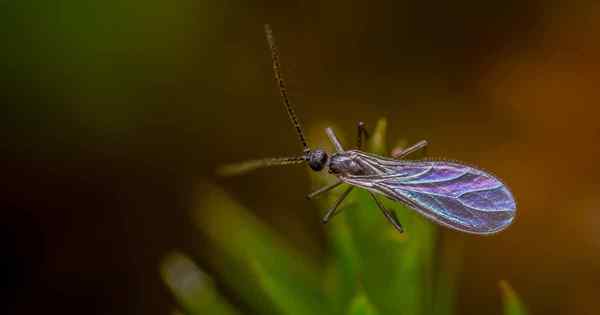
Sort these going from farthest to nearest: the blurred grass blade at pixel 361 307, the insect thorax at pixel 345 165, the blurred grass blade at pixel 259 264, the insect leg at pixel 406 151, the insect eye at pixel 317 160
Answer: the insect eye at pixel 317 160 → the insect thorax at pixel 345 165 → the insect leg at pixel 406 151 → the blurred grass blade at pixel 259 264 → the blurred grass blade at pixel 361 307

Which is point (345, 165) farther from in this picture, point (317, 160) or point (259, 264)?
point (259, 264)

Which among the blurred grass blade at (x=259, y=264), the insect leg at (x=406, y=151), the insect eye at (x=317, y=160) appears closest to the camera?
the blurred grass blade at (x=259, y=264)

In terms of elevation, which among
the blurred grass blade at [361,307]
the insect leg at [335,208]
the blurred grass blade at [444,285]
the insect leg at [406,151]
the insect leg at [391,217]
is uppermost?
the insect leg at [406,151]

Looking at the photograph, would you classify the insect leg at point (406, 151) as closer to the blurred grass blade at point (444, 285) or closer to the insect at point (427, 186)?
the insect at point (427, 186)

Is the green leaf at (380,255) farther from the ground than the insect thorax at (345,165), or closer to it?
closer to it

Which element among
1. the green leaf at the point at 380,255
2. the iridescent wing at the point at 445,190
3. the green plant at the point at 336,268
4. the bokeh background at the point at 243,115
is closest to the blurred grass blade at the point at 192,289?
the green plant at the point at 336,268

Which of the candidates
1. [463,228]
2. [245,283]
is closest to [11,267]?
[245,283]

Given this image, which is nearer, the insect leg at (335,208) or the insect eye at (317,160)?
the insect leg at (335,208)

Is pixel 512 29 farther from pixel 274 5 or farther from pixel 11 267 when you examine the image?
pixel 11 267
